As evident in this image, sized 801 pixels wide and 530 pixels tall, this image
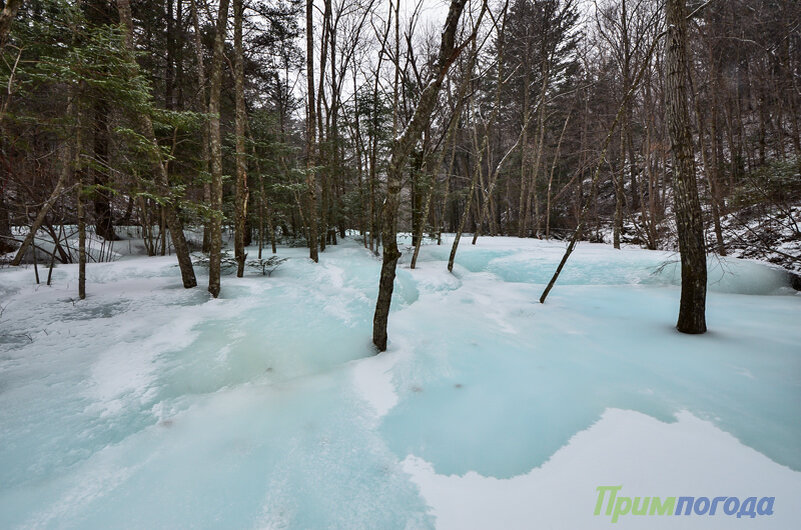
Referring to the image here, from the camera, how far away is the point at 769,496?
1703 mm

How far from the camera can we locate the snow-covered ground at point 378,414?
183cm

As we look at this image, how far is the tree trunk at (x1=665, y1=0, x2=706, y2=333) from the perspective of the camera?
12.8 ft

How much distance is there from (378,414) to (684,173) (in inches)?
193

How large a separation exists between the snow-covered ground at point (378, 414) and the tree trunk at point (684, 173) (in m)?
0.57

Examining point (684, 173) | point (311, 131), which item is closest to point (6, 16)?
point (684, 173)

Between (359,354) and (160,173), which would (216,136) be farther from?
(359,354)

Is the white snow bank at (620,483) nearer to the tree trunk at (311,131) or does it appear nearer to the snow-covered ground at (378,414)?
the snow-covered ground at (378,414)

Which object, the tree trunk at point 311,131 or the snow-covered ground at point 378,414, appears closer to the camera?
the snow-covered ground at point 378,414

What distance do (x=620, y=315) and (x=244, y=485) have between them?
583 cm

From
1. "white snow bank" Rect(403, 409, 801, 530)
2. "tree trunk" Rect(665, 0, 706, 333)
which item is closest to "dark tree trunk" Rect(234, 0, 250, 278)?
"white snow bank" Rect(403, 409, 801, 530)

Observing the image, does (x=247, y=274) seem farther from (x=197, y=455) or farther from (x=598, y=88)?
(x=598, y=88)

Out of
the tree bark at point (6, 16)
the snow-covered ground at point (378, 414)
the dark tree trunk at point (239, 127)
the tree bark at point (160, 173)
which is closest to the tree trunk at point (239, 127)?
the dark tree trunk at point (239, 127)

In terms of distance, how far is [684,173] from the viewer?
4.00 metres

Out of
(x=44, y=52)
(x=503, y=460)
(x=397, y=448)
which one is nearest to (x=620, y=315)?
(x=503, y=460)
